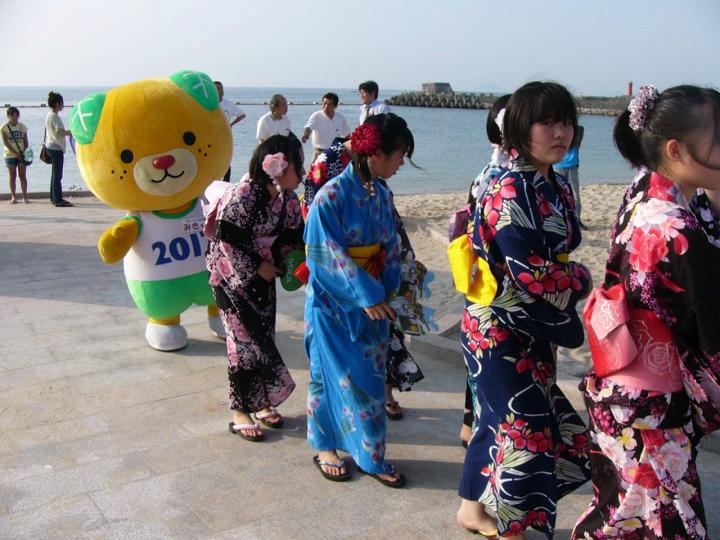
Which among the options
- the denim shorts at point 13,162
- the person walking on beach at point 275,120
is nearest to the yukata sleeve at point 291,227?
the person walking on beach at point 275,120

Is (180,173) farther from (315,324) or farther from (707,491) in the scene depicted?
(707,491)

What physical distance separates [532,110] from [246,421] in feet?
7.48

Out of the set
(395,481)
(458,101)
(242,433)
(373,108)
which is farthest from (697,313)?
(458,101)

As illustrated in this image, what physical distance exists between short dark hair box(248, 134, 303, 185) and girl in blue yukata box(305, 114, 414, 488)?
503 millimetres

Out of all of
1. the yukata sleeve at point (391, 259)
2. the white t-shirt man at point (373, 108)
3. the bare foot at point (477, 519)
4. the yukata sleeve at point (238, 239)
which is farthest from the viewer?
the white t-shirt man at point (373, 108)

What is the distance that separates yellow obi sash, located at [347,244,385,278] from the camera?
3414 millimetres

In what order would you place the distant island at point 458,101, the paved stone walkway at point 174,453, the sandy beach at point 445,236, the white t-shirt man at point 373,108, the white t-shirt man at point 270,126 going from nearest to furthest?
1. the paved stone walkway at point 174,453
2. the sandy beach at point 445,236
3. the white t-shirt man at point 373,108
4. the white t-shirt man at point 270,126
5. the distant island at point 458,101

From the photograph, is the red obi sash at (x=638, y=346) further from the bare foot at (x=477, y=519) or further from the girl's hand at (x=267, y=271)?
the girl's hand at (x=267, y=271)

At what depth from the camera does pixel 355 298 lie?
10.8 ft

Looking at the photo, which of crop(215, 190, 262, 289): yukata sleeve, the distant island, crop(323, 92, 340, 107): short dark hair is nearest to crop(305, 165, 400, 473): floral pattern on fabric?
crop(215, 190, 262, 289): yukata sleeve

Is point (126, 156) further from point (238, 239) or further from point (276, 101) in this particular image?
point (276, 101)

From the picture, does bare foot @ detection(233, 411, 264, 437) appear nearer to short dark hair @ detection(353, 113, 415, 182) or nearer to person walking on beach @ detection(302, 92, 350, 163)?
short dark hair @ detection(353, 113, 415, 182)

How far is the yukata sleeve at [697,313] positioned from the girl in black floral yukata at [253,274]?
6.83 feet

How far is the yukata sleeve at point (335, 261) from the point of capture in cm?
327
